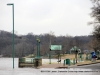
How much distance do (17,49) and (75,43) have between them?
32.2 metres

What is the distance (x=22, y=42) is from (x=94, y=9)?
A: 10021 cm

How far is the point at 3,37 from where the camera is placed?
146m

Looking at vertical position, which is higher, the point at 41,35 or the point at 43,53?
the point at 41,35

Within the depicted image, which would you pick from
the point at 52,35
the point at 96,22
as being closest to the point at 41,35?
the point at 52,35

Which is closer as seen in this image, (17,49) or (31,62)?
(31,62)

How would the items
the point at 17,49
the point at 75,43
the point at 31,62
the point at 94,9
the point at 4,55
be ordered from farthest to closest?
the point at 4,55, the point at 17,49, the point at 75,43, the point at 94,9, the point at 31,62

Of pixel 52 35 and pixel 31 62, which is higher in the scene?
pixel 52 35

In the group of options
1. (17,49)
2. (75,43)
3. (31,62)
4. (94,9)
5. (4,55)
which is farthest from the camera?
(4,55)

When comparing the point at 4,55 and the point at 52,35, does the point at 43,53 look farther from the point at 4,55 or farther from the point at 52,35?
the point at 4,55

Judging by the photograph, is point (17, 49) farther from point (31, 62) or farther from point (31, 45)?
point (31, 62)

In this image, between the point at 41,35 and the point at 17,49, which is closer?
the point at 17,49

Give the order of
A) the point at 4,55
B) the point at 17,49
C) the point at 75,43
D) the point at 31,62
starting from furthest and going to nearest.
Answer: the point at 4,55, the point at 17,49, the point at 75,43, the point at 31,62

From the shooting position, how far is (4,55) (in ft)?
503

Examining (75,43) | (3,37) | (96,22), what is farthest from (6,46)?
(96,22)
